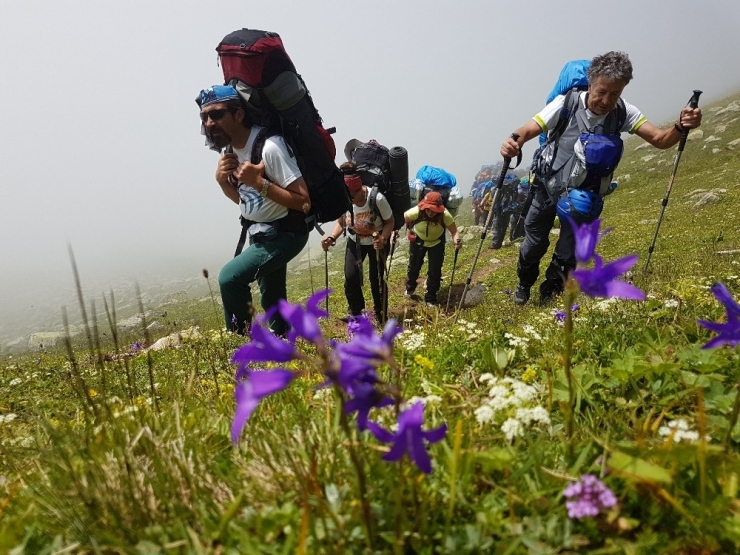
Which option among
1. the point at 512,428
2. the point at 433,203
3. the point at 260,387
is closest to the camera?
the point at 260,387

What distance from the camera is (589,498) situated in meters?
1.22

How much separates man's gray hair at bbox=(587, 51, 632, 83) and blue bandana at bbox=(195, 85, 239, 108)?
14.5 ft

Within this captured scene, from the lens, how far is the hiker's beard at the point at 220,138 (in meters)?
4.71

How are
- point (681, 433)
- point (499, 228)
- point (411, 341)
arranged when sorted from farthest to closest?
point (499, 228) → point (411, 341) → point (681, 433)

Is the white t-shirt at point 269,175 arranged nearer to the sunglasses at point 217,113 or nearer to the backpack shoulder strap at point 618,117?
the sunglasses at point 217,113

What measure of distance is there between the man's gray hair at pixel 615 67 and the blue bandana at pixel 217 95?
4.43 m

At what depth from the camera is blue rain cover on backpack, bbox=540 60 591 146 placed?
6.02 metres

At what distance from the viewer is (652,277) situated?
259 inches

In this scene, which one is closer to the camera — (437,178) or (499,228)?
(437,178)

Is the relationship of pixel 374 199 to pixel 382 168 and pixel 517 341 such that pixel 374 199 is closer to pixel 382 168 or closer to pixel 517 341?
pixel 382 168

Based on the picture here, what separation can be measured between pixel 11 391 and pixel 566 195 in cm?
918

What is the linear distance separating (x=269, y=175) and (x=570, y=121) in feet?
13.6

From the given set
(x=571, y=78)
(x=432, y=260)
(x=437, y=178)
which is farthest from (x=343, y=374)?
(x=437, y=178)

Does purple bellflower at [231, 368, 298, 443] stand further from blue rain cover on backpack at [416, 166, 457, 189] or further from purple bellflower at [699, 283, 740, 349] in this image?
blue rain cover on backpack at [416, 166, 457, 189]
